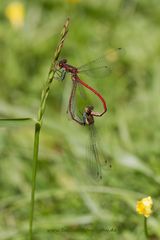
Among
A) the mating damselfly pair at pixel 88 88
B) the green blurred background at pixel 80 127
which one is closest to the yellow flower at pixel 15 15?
the green blurred background at pixel 80 127

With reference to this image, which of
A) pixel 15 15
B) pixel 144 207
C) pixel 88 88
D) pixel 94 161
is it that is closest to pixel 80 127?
pixel 94 161

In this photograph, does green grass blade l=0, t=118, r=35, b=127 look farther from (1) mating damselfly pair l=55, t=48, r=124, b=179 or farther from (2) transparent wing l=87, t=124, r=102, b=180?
(2) transparent wing l=87, t=124, r=102, b=180

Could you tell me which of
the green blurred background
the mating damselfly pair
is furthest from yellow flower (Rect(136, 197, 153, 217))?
the green blurred background

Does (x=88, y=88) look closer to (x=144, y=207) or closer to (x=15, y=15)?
(x=144, y=207)

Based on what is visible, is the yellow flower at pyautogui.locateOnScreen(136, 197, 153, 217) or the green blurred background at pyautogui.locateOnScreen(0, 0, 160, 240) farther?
the green blurred background at pyautogui.locateOnScreen(0, 0, 160, 240)

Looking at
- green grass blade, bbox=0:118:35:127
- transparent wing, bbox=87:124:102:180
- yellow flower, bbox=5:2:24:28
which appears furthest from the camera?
yellow flower, bbox=5:2:24:28

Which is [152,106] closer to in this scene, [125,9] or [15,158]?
[15,158]

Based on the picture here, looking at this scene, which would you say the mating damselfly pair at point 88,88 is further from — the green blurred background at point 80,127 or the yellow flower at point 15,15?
the yellow flower at point 15,15

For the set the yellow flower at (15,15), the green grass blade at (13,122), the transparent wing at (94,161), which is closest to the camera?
the green grass blade at (13,122)

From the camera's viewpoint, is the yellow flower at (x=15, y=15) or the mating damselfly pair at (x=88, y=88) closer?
the mating damselfly pair at (x=88, y=88)
